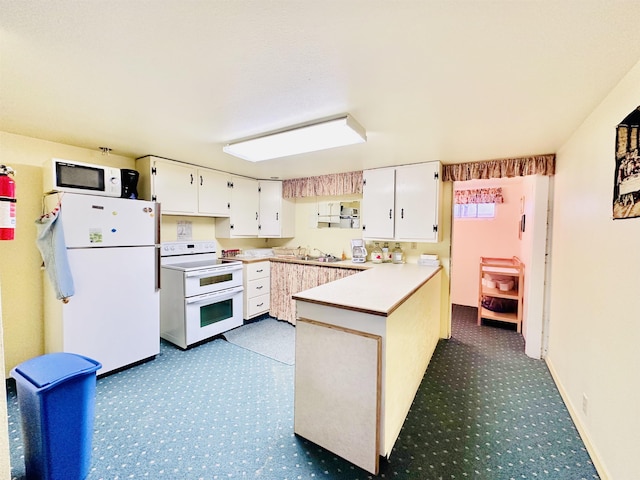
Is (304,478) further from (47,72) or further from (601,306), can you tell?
(47,72)

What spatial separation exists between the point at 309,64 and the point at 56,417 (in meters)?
2.14

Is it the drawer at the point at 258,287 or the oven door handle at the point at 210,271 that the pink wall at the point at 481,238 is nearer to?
the drawer at the point at 258,287

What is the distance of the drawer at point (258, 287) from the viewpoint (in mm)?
3752

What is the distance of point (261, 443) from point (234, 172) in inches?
123

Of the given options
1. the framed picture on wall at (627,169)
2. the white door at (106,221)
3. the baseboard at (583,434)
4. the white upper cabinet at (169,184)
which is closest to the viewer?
the framed picture on wall at (627,169)

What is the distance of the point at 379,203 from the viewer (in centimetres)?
338

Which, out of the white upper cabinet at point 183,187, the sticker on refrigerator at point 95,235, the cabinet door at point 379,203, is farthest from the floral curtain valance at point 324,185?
the sticker on refrigerator at point 95,235

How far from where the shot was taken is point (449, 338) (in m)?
Result: 3.42

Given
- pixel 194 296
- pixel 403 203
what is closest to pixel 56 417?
pixel 194 296

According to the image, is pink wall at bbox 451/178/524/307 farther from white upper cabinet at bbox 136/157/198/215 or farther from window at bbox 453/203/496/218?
white upper cabinet at bbox 136/157/198/215

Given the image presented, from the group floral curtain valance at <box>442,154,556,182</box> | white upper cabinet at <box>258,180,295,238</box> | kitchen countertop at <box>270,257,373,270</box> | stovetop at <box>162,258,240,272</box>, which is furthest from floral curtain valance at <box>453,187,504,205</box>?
stovetop at <box>162,258,240,272</box>

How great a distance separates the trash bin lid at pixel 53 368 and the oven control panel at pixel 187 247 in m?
1.80

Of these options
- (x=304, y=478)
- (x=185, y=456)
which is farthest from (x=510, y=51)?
(x=185, y=456)

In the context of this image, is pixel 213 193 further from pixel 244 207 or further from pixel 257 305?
pixel 257 305
